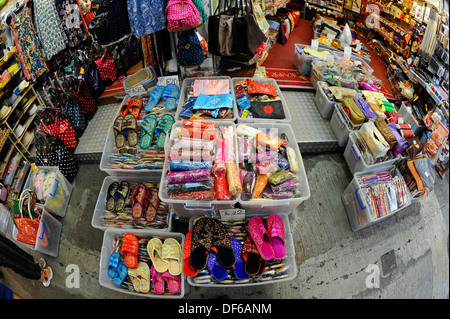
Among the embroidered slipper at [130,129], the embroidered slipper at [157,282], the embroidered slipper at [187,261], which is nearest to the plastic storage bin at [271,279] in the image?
the embroidered slipper at [187,261]

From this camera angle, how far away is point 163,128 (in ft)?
9.18

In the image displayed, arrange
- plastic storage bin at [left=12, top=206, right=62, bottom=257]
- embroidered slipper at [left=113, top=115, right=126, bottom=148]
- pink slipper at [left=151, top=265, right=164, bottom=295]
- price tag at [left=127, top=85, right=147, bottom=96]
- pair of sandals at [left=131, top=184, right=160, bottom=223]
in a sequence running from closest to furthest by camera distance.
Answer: pink slipper at [left=151, top=265, right=164, bottom=295] → plastic storage bin at [left=12, top=206, right=62, bottom=257] → pair of sandals at [left=131, top=184, right=160, bottom=223] → embroidered slipper at [left=113, top=115, right=126, bottom=148] → price tag at [left=127, top=85, right=147, bottom=96]

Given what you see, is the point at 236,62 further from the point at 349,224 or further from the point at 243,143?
the point at 349,224

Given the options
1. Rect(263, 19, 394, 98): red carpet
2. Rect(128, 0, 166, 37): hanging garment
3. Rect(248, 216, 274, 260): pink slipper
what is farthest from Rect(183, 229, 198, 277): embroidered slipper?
Rect(263, 19, 394, 98): red carpet

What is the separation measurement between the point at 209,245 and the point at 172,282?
47cm

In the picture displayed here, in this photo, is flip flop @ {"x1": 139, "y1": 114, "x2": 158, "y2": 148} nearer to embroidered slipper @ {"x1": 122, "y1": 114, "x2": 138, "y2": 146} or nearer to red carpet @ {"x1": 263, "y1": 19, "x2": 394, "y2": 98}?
embroidered slipper @ {"x1": 122, "y1": 114, "x2": 138, "y2": 146}

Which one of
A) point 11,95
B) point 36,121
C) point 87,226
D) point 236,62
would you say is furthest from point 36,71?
point 236,62

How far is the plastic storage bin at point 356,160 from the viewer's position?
2698 mm

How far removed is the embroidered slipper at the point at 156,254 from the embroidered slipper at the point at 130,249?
125 millimetres

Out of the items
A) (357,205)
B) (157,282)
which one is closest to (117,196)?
(157,282)

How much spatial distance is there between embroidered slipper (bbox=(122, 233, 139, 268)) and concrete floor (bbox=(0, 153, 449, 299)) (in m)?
0.43

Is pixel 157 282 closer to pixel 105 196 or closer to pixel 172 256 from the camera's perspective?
pixel 172 256

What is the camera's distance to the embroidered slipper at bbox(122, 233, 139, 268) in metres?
2.22

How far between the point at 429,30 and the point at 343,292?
3652mm
